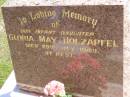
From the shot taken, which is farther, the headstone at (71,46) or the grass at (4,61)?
the grass at (4,61)

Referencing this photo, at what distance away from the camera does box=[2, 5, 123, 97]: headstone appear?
2.95 m

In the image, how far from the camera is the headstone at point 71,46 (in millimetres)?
2953

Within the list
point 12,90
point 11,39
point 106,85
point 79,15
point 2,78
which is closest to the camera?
point 79,15

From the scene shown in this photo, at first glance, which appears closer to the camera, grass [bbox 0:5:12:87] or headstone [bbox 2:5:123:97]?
headstone [bbox 2:5:123:97]

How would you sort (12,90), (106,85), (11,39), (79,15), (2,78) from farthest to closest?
(2,78)
(12,90)
(11,39)
(106,85)
(79,15)

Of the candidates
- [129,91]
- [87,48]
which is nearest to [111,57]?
[87,48]

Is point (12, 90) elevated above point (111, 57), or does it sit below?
below

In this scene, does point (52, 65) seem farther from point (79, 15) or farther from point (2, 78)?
point (2, 78)

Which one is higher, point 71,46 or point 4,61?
point 71,46

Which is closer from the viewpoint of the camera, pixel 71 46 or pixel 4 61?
pixel 71 46

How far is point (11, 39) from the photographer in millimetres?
3467

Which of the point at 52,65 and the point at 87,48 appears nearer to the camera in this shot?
the point at 87,48

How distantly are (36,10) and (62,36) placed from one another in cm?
36

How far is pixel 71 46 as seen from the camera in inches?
126
